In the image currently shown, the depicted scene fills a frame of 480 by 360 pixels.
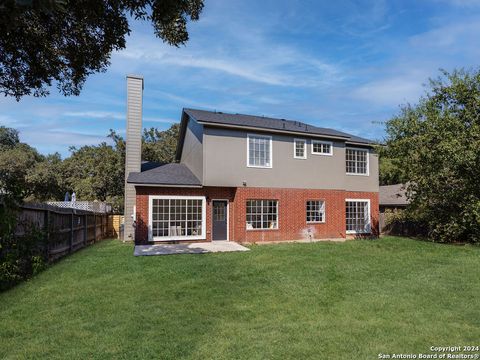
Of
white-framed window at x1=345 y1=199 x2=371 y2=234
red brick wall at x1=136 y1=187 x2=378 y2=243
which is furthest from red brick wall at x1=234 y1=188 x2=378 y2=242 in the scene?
white-framed window at x1=345 y1=199 x2=371 y2=234

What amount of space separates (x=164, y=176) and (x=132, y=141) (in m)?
2.85

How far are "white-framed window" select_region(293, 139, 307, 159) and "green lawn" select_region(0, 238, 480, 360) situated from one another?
817 cm

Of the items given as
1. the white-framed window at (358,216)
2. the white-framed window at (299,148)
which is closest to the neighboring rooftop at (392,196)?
the white-framed window at (358,216)

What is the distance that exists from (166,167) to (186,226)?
368 centimetres

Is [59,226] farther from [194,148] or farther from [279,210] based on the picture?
[279,210]

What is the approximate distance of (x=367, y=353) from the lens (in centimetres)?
439

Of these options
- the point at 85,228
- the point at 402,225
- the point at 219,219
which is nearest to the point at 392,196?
the point at 402,225

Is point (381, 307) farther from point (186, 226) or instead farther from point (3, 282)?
point (186, 226)

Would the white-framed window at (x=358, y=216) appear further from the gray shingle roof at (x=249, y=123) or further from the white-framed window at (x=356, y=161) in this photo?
the gray shingle roof at (x=249, y=123)

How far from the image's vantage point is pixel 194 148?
18562mm

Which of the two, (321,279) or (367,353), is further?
(321,279)

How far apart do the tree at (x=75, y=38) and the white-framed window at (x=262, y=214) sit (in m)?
10.2

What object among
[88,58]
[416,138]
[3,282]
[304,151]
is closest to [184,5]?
[88,58]

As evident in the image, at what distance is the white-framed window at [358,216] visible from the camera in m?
20.1
